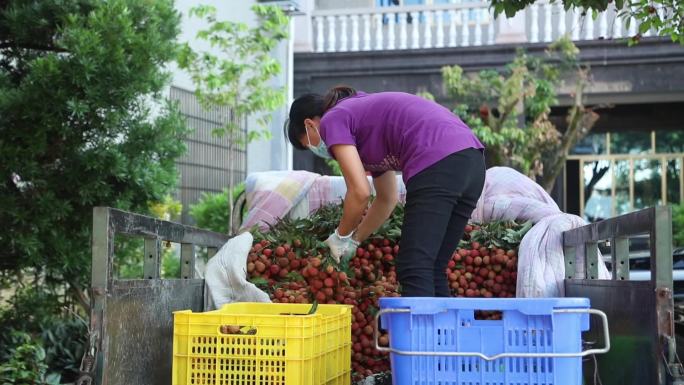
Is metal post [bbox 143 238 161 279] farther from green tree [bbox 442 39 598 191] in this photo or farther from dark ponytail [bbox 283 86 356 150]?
green tree [bbox 442 39 598 191]

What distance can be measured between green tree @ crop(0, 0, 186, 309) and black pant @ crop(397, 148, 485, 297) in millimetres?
2777

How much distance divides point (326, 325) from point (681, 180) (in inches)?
549

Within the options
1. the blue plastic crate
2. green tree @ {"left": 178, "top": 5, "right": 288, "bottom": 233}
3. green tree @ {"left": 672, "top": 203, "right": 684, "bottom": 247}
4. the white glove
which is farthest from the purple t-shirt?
green tree @ {"left": 178, "top": 5, "right": 288, "bottom": 233}

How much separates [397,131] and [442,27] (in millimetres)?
11996

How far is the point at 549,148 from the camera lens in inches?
469

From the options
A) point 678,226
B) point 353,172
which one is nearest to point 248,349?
point 353,172

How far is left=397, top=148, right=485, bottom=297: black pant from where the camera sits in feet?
9.95

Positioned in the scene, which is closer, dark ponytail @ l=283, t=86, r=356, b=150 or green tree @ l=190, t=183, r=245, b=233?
dark ponytail @ l=283, t=86, r=356, b=150

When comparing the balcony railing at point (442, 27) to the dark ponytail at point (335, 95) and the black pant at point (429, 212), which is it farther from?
the black pant at point (429, 212)

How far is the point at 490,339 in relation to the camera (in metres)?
2.40

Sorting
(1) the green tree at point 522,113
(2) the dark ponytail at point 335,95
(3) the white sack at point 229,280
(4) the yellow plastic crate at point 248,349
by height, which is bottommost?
(4) the yellow plastic crate at point 248,349

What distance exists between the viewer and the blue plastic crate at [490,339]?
2.37 meters

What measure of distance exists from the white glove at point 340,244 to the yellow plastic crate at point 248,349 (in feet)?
2.83

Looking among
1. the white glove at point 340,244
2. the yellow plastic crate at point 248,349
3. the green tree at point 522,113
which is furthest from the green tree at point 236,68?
the yellow plastic crate at point 248,349
